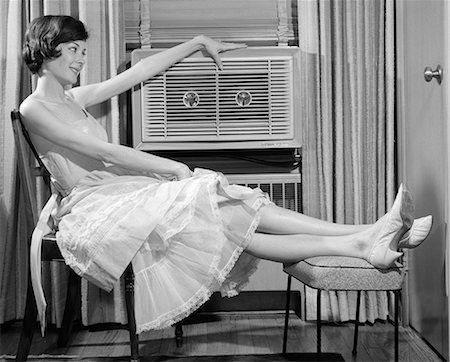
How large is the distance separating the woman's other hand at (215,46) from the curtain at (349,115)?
283 mm

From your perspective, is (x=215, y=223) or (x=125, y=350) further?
(x=125, y=350)

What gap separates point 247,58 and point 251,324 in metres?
1.06

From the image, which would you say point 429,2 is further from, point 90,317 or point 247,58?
point 90,317

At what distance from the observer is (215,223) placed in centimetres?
213

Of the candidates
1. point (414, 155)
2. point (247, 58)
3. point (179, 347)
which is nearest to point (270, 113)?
point (247, 58)

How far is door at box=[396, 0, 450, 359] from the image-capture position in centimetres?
231

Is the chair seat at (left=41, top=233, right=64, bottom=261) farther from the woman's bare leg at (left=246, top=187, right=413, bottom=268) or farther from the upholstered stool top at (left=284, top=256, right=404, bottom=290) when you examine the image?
the upholstered stool top at (left=284, top=256, right=404, bottom=290)

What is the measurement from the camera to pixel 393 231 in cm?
204

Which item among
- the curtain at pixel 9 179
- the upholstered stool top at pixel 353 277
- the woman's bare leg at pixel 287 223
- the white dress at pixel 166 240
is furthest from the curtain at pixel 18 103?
the upholstered stool top at pixel 353 277

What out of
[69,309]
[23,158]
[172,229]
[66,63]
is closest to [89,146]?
[23,158]

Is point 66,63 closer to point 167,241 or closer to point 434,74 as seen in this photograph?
point 167,241

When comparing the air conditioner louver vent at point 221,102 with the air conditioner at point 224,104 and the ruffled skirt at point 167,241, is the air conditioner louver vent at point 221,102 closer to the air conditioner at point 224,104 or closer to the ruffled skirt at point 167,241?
the air conditioner at point 224,104

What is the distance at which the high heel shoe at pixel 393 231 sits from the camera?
2.00m

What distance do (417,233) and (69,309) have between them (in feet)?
4.18
